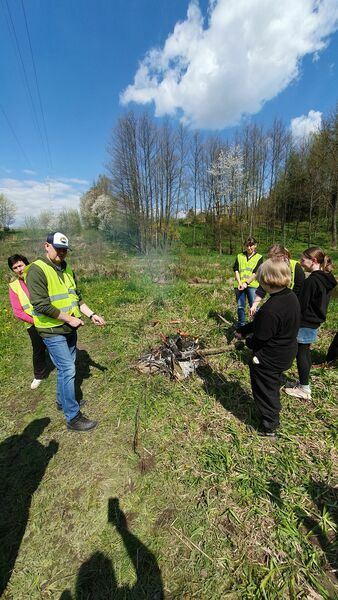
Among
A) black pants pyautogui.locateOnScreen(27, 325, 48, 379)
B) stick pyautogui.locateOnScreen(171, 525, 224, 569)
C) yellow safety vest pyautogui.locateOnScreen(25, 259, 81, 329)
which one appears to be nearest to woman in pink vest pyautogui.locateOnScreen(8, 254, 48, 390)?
black pants pyautogui.locateOnScreen(27, 325, 48, 379)

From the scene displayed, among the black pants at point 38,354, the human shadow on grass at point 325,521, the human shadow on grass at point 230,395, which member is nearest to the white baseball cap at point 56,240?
the black pants at point 38,354

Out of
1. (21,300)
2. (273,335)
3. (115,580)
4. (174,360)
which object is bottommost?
(115,580)

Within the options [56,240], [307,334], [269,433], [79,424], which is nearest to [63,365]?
[79,424]

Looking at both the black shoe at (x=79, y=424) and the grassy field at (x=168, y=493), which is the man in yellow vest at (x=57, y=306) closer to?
the black shoe at (x=79, y=424)

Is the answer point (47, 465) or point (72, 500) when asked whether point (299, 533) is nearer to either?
point (72, 500)

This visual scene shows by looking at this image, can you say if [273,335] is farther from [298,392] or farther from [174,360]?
[174,360]

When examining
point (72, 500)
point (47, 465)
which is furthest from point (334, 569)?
point (47, 465)

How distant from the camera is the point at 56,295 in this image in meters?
2.80

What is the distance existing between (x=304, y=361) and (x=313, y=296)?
0.84 meters

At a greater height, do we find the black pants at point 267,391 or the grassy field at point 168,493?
the black pants at point 267,391

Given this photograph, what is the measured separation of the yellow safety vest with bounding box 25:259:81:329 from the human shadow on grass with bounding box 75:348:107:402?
1.67m

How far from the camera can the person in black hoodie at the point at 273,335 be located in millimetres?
2434

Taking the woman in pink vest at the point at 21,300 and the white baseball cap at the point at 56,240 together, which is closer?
the white baseball cap at the point at 56,240

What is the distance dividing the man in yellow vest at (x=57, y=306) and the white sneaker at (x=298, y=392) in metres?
2.75
